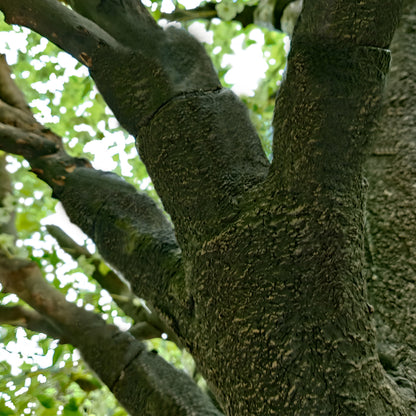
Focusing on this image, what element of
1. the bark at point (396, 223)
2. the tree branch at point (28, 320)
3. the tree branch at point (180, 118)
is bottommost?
the tree branch at point (28, 320)

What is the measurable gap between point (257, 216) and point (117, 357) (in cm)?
95

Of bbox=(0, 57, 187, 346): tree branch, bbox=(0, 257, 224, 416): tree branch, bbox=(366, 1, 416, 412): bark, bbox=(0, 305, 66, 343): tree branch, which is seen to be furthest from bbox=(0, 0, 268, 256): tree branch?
bbox=(0, 305, 66, 343): tree branch

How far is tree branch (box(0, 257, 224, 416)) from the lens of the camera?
1723 millimetres

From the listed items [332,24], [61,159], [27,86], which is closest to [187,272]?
[332,24]

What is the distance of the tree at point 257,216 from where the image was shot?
1172mm

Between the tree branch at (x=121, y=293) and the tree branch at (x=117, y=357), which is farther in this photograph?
the tree branch at (x=121, y=293)

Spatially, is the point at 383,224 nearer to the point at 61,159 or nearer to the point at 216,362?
the point at 216,362

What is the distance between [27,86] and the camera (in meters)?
4.09

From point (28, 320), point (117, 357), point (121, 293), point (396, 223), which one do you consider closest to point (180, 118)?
point (396, 223)

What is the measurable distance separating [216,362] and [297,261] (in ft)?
1.17

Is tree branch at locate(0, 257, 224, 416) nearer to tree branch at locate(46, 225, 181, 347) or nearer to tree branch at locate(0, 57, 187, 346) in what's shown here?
tree branch at locate(0, 57, 187, 346)

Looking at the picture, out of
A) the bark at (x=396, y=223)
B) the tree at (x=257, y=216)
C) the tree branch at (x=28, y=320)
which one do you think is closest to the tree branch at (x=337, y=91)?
the tree at (x=257, y=216)

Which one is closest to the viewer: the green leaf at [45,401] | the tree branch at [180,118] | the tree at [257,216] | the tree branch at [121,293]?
the tree at [257,216]

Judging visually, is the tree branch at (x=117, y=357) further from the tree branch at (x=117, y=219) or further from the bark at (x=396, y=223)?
the bark at (x=396, y=223)
